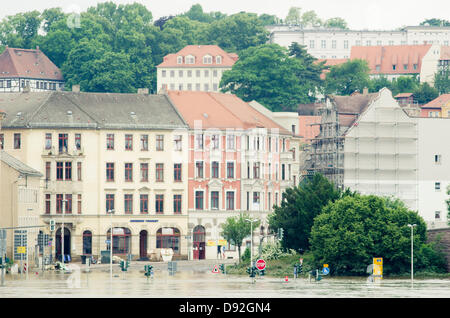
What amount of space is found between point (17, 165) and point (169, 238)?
21977 millimetres

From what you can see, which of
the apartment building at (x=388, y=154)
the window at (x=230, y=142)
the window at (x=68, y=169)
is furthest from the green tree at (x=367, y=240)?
the apartment building at (x=388, y=154)

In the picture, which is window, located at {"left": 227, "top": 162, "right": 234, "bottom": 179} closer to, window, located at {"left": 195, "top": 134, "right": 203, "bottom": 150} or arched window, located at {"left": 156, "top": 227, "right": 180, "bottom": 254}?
window, located at {"left": 195, "top": 134, "right": 203, "bottom": 150}

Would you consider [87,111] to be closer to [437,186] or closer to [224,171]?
[224,171]

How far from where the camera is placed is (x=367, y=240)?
4417 inches

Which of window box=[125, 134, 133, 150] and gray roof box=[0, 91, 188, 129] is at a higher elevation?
gray roof box=[0, 91, 188, 129]

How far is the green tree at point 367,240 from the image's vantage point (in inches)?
4417

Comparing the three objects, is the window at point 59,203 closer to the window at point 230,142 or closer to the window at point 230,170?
the window at point 230,170

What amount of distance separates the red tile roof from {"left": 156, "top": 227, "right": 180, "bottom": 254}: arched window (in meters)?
11.2

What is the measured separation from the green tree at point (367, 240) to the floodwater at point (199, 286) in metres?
3.52

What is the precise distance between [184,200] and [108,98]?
13914 millimetres

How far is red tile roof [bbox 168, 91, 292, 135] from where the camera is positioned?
150375mm

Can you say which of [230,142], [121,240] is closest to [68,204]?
[121,240]

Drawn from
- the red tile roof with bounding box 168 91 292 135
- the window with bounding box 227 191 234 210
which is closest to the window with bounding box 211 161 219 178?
the window with bounding box 227 191 234 210

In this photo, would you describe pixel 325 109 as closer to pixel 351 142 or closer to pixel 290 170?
pixel 351 142
